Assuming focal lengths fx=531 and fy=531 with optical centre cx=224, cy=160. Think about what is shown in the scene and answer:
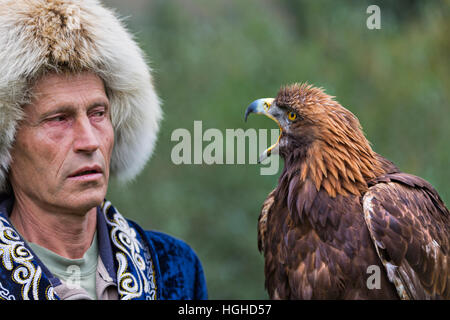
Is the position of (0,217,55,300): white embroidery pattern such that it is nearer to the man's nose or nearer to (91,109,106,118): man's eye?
the man's nose

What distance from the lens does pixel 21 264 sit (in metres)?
2.35

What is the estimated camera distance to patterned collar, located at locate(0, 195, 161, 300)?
2.31m

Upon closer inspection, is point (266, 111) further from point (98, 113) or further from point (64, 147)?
point (64, 147)

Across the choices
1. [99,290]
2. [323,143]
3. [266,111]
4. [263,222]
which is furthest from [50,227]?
[323,143]

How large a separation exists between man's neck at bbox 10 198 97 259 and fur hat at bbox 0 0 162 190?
0.59 ft

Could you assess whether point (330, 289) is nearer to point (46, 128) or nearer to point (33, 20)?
point (46, 128)

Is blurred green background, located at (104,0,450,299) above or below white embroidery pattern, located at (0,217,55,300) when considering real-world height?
above

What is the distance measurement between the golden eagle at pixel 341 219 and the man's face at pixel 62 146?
0.82 m

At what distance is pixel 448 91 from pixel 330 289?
410cm

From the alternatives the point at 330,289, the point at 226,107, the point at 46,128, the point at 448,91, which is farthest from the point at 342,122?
the point at 226,107

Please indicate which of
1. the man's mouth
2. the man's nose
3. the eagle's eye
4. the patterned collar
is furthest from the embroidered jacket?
the eagle's eye

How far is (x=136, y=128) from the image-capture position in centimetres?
289
